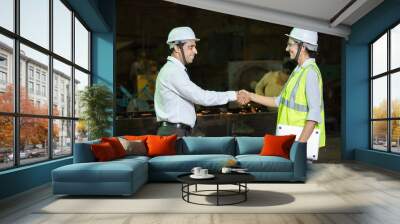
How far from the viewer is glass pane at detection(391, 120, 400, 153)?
8242 mm

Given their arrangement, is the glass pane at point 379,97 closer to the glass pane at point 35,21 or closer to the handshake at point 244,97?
the handshake at point 244,97

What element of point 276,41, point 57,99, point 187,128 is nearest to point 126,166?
point 187,128

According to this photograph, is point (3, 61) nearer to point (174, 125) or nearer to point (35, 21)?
point (35, 21)

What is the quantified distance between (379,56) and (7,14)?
7.47 metres

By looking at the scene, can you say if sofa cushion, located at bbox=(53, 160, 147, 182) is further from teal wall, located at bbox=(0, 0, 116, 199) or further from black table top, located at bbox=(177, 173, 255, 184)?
teal wall, located at bbox=(0, 0, 116, 199)

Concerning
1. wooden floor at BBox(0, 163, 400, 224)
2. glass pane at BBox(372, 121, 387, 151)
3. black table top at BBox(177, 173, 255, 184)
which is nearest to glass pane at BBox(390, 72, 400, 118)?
glass pane at BBox(372, 121, 387, 151)

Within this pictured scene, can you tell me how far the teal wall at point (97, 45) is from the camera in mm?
6141

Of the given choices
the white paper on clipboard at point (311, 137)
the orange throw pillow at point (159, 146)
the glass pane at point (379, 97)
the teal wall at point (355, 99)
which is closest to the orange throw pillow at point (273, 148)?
the orange throw pillow at point (159, 146)

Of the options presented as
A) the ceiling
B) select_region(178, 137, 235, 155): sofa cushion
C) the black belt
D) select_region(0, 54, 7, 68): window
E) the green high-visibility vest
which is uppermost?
the ceiling

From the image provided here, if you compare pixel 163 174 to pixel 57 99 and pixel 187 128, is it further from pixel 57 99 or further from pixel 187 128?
pixel 57 99

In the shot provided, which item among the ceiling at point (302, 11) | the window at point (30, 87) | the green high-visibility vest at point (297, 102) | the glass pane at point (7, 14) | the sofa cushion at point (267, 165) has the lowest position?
the sofa cushion at point (267, 165)

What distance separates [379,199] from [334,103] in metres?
6.07

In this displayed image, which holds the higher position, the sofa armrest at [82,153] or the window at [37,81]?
the window at [37,81]

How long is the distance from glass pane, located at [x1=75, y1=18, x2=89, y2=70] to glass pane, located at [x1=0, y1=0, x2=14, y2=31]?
3020 millimetres
